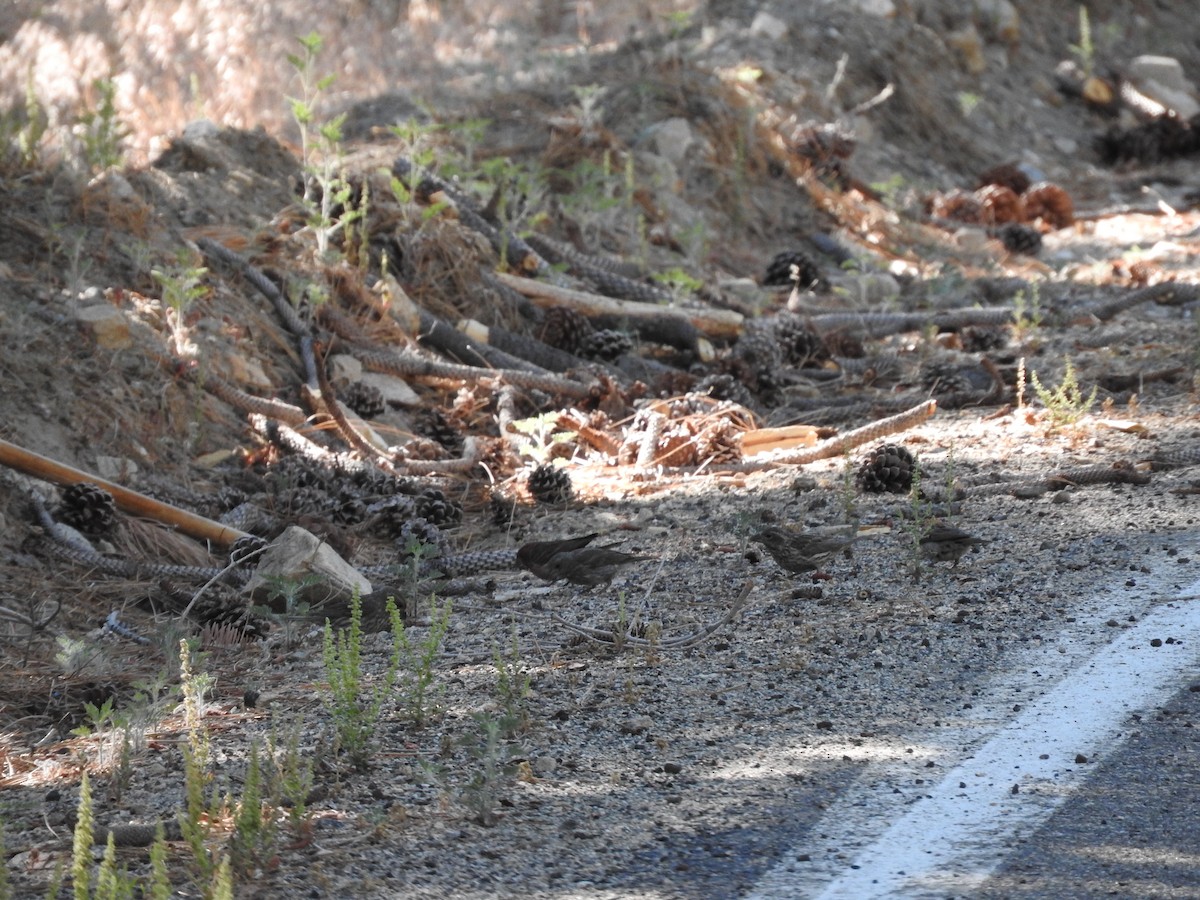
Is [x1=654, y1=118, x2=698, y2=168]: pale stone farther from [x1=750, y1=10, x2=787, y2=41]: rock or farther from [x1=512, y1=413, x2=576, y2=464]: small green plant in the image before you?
[x1=512, y1=413, x2=576, y2=464]: small green plant

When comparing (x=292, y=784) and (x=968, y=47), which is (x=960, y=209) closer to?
(x=968, y=47)

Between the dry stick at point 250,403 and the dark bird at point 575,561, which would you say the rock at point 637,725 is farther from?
the dry stick at point 250,403

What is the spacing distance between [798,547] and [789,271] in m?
4.84

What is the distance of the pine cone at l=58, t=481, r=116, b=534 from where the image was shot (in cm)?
475

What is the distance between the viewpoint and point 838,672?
11.6 feet

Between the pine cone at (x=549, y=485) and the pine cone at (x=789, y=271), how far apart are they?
3.79 meters

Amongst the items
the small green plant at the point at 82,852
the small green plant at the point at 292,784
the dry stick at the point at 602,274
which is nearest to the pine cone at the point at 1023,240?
the dry stick at the point at 602,274

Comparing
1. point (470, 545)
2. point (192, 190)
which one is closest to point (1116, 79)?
point (192, 190)

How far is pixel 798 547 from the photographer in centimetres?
434

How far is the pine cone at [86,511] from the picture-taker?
15.6 feet

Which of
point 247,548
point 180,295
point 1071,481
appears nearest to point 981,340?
point 1071,481

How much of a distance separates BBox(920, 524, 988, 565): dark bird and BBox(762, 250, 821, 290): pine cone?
4.65m

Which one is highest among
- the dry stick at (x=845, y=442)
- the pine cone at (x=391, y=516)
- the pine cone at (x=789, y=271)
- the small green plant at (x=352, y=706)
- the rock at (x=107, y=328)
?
the pine cone at (x=789, y=271)

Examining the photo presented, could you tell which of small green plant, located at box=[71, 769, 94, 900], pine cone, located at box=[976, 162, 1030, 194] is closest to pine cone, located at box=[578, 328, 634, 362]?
small green plant, located at box=[71, 769, 94, 900]
